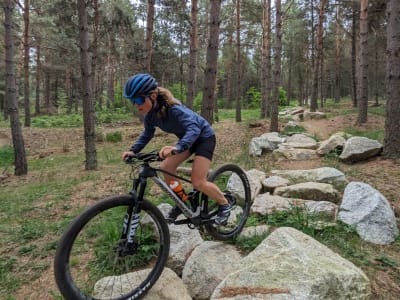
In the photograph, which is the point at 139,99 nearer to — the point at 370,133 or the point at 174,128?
the point at 174,128

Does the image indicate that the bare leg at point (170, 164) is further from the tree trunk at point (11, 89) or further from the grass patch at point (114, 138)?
the grass patch at point (114, 138)

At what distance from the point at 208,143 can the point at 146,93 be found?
924 mm

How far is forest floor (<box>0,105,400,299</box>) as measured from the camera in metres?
3.74

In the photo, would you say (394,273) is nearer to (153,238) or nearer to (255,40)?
(153,238)

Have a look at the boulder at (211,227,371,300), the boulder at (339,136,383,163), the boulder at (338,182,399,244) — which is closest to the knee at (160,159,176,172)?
the boulder at (211,227,371,300)

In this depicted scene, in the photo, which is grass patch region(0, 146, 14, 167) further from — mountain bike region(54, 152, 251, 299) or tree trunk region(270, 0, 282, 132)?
tree trunk region(270, 0, 282, 132)

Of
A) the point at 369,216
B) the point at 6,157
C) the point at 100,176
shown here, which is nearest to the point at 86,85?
the point at 100,176

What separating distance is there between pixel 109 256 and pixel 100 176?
17.4 feet

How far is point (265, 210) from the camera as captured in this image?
4.97 m

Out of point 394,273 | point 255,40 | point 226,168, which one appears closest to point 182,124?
point 226,168

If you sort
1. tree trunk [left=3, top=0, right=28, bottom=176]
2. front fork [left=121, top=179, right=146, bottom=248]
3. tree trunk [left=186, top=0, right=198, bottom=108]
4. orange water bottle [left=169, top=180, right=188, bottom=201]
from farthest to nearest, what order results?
tree trunk [left=186, top=0, right=198, bottom=108]
tree trunk [left=3, top=0, right=28, bottom=176]
orange water bottle [left=169, top=180, right=188, bottom=201]
front fork [left=121, top=179, right=146, bottom=248]

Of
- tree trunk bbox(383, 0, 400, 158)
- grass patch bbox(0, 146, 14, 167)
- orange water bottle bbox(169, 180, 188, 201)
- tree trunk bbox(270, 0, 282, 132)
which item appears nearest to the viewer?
orange water bottle bbox(169, 180, 188, 201)

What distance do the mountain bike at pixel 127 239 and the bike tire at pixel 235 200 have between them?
0.01 m

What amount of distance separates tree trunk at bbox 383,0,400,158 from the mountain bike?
5156 millimetres
